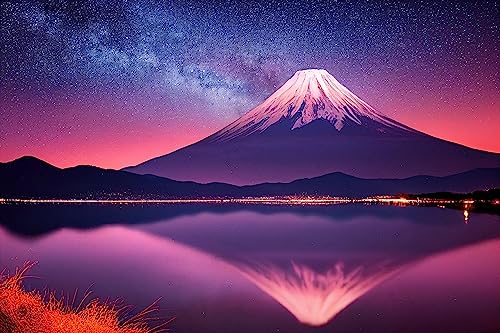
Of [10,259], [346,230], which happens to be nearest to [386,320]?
[10,259]

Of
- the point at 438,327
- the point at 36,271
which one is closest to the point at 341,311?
the point at 438,327

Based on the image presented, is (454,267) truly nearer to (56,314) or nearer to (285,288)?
(285,288)

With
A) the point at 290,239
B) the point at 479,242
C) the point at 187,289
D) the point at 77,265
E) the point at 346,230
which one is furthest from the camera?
the point at 346,230

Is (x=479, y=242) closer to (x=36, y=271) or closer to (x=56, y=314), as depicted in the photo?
(x=36, y=271)

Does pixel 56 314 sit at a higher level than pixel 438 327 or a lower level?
higher

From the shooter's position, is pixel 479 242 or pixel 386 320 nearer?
pixel 386 320

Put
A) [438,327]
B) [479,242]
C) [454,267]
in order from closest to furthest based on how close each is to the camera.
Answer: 1. [438,327]
2. [454,267]
3. [479,242]
